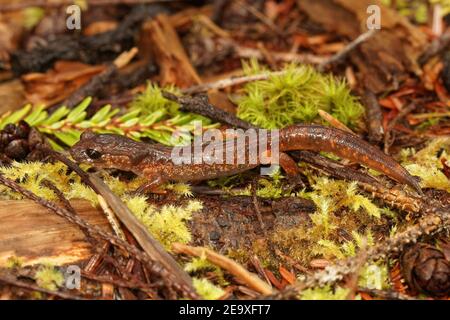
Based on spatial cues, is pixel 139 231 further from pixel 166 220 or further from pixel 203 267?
pixel 203 267

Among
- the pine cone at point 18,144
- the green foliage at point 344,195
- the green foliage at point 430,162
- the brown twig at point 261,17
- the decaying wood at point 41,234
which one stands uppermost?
the brown twig at point 261,17

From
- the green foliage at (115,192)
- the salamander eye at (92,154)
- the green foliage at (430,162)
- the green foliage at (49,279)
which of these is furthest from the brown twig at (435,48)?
the green foliage at (49,279)

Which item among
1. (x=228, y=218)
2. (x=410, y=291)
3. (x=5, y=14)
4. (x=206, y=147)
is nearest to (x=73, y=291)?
(x=228, y=218)

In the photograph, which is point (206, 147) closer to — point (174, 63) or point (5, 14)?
point (174, 63)

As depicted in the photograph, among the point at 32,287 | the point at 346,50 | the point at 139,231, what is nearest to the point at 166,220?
the point at 139,231

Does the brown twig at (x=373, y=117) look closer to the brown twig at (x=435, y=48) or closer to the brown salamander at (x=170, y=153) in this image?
the brown salamander at (x=170, y=153)

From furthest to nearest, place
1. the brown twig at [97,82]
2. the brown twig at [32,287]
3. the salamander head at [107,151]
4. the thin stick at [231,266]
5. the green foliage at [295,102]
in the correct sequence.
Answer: the brown twig at [97,82] < the green foliage at [295,102] < the salamander head at [107,151] < the thin stick at [231,266] < the brown twig at [32,287]
